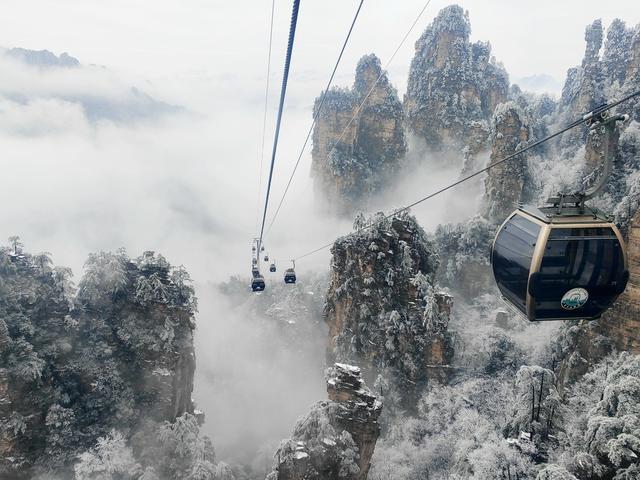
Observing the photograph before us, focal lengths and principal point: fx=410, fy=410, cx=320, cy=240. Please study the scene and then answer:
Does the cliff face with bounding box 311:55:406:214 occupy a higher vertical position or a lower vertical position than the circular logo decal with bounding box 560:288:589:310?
higher

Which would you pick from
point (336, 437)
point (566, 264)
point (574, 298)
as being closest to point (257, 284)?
point (336, 437)

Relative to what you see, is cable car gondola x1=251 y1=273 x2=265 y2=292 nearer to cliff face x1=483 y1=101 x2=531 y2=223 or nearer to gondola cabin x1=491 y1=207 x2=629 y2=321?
gondola cabin x1=491 y1=207 x2=629 y2=321

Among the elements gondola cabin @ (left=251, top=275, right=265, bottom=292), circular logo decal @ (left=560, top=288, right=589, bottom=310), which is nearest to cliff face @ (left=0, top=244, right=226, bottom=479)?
gondola cabin @ (left=251, top=275, right=265, bottom=292)

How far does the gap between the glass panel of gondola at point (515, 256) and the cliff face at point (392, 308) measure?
27198 mm

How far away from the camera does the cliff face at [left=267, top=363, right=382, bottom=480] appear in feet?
82.7

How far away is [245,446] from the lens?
41812 millimetres

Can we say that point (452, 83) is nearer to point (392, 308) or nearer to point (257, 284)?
point (392, 308)

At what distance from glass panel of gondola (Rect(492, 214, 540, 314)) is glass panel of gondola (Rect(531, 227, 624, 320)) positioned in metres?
0.32

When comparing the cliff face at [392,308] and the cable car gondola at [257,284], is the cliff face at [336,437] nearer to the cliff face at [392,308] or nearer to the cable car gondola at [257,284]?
the cliff face at [392,308]

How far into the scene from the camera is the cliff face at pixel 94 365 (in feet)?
85.6

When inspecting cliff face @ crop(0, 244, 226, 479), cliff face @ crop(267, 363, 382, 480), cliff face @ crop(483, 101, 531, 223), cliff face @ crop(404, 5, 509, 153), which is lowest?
cliff face @ crop(267, 363, 382, 480)

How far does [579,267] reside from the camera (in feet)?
25.6

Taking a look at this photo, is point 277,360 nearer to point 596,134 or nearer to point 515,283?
point 596,134

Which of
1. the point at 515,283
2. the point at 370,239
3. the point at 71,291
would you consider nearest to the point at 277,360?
the point at 370,239
